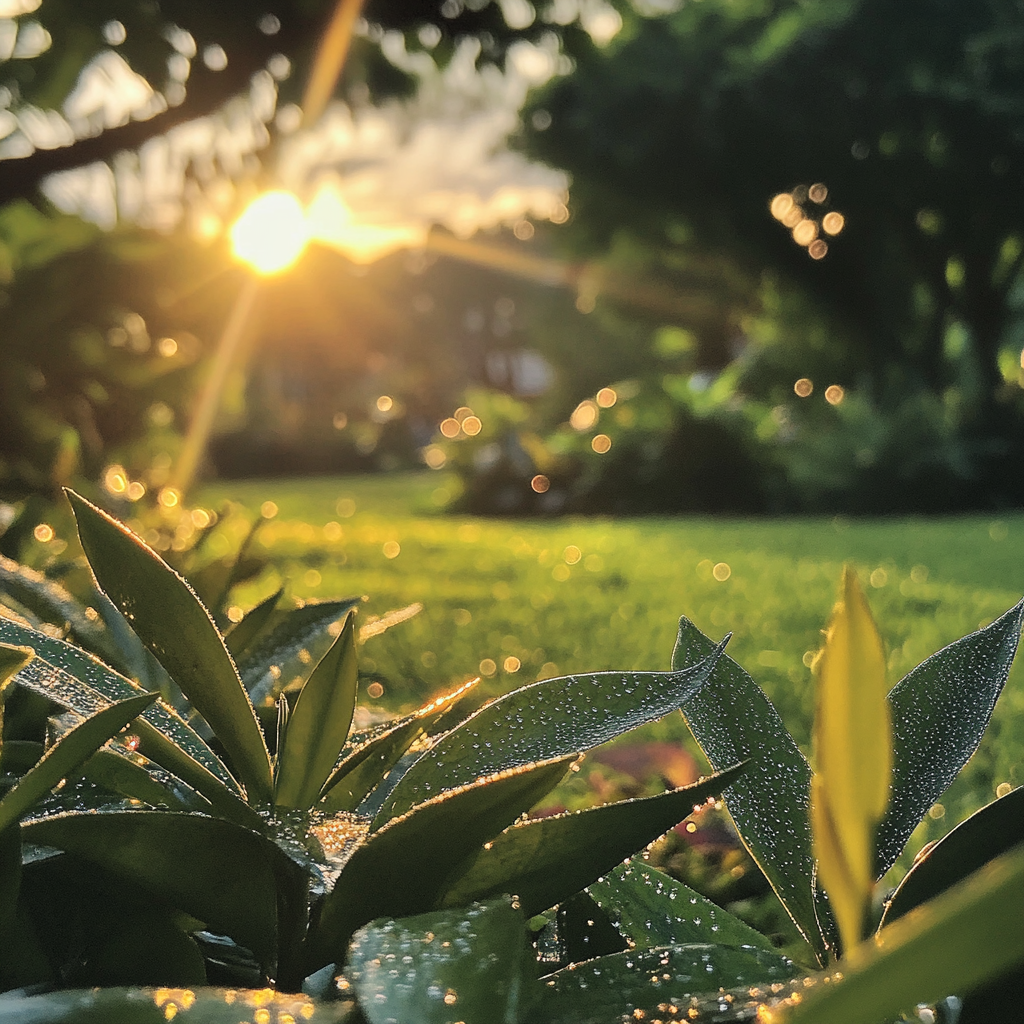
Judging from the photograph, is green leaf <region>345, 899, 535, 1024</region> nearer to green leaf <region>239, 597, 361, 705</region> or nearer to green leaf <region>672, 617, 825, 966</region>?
green leaf <region>672, 617, 825, 966</region>

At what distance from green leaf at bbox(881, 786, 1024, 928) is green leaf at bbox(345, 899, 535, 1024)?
0.57 ft

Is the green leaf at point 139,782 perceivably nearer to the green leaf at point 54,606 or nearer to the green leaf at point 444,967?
the green leaf at point 444,967

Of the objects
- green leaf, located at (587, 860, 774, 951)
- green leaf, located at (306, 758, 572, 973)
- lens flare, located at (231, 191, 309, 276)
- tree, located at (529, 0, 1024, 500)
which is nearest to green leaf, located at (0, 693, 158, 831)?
green leaf, located at (306, 758, 572, 973)

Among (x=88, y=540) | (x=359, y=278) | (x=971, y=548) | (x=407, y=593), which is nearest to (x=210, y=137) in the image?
(x=407, y=593)

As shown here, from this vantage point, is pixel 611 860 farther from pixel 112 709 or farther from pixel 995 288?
pixel 995 288

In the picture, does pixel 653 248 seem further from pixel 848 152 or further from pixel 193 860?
pixel 193 860

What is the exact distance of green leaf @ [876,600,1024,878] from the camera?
0.51 meters

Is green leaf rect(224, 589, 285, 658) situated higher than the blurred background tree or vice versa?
the blurred background tree

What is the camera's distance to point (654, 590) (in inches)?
231

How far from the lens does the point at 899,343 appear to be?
21.5m

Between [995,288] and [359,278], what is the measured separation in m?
34.8

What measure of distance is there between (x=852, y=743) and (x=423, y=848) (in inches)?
7.9

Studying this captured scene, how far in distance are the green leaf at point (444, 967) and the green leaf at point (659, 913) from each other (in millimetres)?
135

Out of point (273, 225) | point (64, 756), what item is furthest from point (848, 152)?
point (64, 756)
